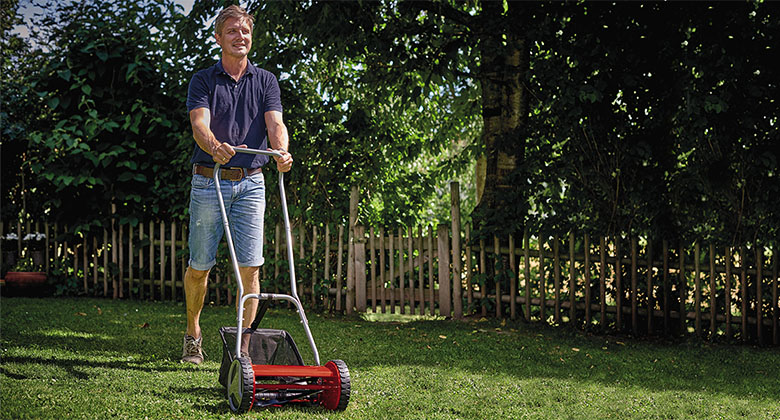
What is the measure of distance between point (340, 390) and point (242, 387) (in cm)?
45

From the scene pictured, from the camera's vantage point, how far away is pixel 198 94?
167 inches

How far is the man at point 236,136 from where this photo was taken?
426 cm

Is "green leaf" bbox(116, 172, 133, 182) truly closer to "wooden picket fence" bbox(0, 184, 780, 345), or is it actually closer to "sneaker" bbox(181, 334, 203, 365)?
"wooden picket fence" bbox(0, 184, 780, 345)

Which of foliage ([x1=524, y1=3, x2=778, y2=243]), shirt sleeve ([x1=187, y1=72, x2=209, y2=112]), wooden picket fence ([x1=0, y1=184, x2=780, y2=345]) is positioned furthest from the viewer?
wooden picket fence ([x1=0, y1=184, x2=780, y2=345])

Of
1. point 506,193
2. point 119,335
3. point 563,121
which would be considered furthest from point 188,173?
point 563,121

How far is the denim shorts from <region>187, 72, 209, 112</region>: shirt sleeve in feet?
1.35

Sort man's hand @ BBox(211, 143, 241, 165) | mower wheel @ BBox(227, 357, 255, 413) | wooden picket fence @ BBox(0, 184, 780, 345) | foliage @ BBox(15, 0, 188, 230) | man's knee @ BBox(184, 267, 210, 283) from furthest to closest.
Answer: foliage @ BBox(15, 0, 188, 230) → wooden picket fence @ BBox(0, 184, 780, 345) → man's knee @ BBox(184, 267, 210, 283) → man's hand @ BBox(211, 143, 241, 165) → mower wheel @ BBox(227, 357, 255, 413)

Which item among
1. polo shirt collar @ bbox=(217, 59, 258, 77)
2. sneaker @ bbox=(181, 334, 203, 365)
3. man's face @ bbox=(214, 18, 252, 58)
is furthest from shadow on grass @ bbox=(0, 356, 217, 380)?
man's face @ bbox=(214, 18, 252, 58)

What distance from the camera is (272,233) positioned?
8.20 metres

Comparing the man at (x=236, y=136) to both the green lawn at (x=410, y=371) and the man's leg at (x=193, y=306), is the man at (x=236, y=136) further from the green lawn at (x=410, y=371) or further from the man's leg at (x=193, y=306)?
the green lawn at (x=410, y=371)

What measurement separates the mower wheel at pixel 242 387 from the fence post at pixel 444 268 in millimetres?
4049

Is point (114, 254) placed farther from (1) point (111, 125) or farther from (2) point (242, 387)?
(2) point (242, 387)

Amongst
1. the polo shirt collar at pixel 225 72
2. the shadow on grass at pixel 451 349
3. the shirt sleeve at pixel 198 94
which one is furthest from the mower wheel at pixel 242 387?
the polo shirt collar at pixel 225 72

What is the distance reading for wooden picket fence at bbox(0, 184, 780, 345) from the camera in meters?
6.49
